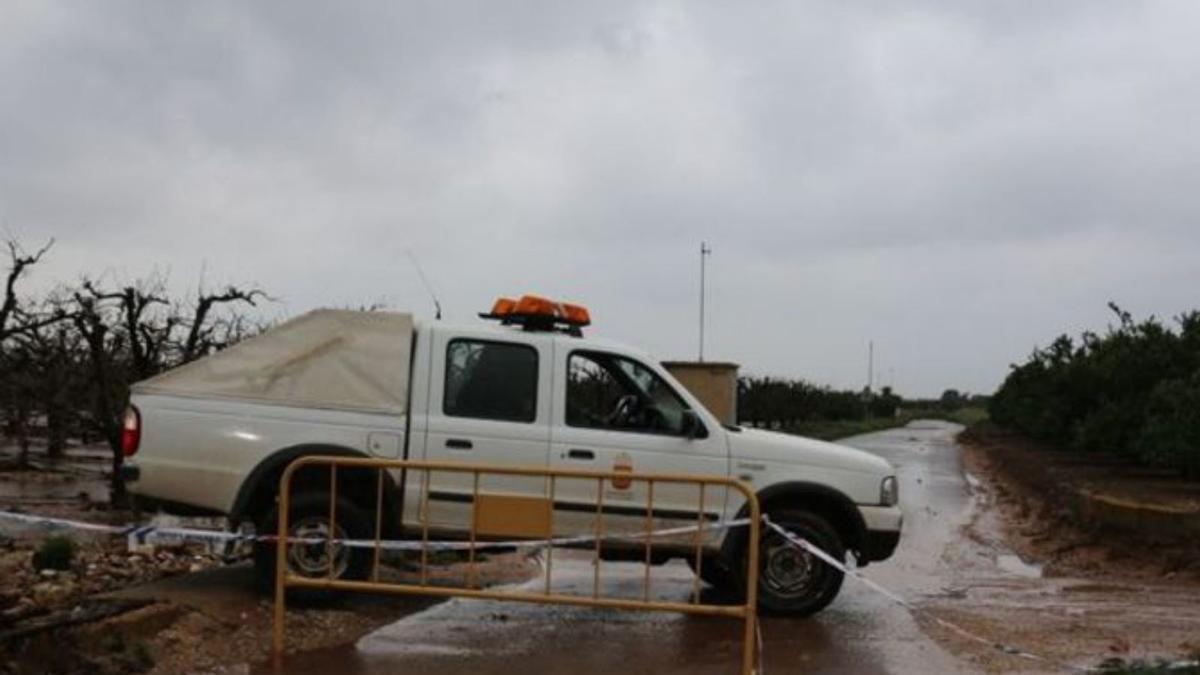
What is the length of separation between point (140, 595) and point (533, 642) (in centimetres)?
249

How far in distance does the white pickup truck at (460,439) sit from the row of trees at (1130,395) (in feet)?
27.4

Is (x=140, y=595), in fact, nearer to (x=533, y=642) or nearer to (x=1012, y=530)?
(x=533, y=642)

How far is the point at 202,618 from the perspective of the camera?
309 inches

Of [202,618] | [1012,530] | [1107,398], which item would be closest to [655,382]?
[202,618]

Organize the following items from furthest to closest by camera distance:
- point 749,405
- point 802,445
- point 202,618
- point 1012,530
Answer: point 749,405 → point 1012,530 → point 802,445 → point 202,618

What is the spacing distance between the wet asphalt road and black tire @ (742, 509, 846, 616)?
13 cm

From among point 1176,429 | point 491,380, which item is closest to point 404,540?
point 491,380

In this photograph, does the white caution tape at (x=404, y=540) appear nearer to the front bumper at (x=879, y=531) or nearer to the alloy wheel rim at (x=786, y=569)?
the alloy wheel rim at (x=786, y=569)

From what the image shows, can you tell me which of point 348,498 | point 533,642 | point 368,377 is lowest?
point 533,642

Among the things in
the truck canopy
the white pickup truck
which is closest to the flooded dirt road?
the white pickup truck

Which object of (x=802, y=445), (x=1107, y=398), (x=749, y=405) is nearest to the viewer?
(x=802, y=445)

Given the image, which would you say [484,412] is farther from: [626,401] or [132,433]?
[132,433]

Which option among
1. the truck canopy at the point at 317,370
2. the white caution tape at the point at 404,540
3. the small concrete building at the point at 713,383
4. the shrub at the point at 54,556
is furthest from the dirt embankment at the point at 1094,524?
the shrub at the point at 54,556

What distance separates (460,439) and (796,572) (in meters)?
2.52
